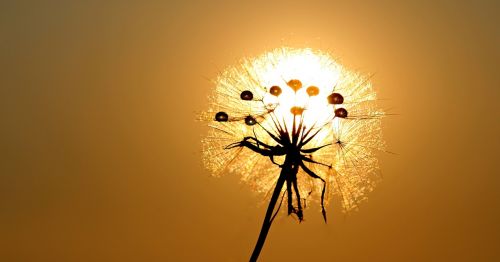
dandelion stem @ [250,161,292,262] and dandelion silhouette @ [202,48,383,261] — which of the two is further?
dandelion silhouette @ [202,48,383,261]

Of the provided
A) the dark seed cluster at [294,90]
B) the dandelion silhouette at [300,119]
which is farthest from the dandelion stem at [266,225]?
the dark seed cluster at [294,90]

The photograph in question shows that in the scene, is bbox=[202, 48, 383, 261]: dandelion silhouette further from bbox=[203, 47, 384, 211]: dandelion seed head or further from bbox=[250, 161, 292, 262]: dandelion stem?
bbox=[250, 161, 292, 262]: dandelion stem

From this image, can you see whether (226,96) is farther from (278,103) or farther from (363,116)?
(363,116)

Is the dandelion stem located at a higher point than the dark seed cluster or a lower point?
lower

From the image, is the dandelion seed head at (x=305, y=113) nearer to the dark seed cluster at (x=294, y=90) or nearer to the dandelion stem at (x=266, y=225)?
the dark seed cluster at (x=294, y=90)

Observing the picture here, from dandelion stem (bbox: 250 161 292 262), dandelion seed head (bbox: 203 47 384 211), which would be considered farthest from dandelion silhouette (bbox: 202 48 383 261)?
dandelion stem (bbox: 250 161 292 262)

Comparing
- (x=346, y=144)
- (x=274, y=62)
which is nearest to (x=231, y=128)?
(x=274, y=62)

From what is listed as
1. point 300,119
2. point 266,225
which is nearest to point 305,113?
point 300,119
